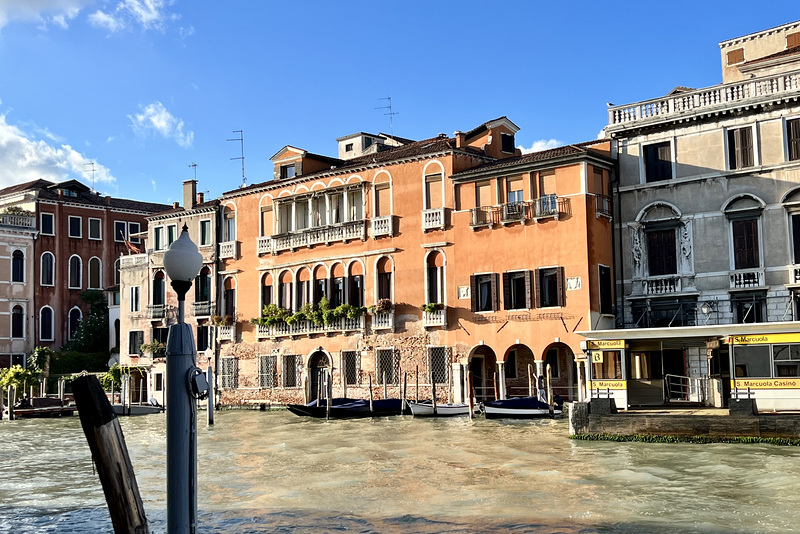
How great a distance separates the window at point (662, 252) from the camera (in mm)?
27562

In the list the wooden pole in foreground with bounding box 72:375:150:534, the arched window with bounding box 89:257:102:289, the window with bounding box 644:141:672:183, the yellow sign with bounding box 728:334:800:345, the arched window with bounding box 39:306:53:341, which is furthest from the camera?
the arched window with bounding box 89:257:102:289

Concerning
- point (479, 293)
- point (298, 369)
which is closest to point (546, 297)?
point (479, 293)

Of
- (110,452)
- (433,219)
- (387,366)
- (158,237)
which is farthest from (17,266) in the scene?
(110,452)

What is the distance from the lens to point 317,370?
35.6 metres

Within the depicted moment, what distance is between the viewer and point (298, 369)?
35.9 m

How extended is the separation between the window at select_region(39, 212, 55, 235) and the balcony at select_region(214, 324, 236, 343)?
14219mm

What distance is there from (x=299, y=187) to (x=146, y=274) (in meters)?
9.52

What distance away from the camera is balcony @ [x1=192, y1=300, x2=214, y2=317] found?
39.2 m

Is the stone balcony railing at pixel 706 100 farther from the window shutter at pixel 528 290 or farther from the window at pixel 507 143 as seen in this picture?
the window at pixel 507 143

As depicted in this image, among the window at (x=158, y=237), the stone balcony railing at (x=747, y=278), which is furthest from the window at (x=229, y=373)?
the stone balcony railing at (x=747, y=278)

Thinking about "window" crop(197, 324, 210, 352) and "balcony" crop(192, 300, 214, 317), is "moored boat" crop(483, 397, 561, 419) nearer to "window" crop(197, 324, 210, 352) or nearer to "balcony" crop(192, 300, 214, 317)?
"balcony" crop(192, 300, 214, 317)

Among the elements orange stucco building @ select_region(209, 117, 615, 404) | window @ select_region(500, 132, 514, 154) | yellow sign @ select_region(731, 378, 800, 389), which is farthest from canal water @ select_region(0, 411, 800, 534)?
window @ select_region(500, 132, 514, 154)

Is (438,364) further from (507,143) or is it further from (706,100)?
(706,100)

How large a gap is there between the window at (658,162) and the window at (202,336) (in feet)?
64.5
